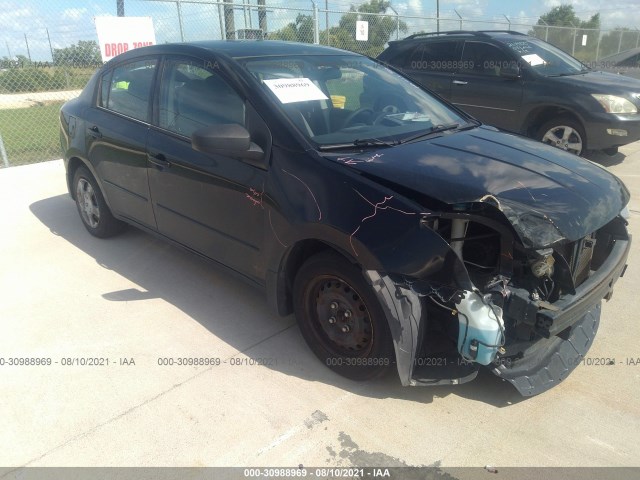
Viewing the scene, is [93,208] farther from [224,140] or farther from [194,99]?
[224,140]

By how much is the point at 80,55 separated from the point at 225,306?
768 cm

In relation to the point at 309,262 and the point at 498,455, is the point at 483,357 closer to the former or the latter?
the point at 498,455

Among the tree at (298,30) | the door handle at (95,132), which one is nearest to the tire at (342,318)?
the door handle at (95,132)

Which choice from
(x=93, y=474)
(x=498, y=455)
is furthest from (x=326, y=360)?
(x=93, y=474)

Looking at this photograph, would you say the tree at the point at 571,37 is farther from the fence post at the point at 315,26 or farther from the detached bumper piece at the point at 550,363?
the detached bumper piece at the point at 550,363

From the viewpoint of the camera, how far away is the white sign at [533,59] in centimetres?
739

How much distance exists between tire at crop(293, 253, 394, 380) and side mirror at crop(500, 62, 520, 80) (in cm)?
585

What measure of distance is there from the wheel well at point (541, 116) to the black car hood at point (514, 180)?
435 centimetres

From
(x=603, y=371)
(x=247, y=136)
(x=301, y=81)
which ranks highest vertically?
(x=301, y=81)

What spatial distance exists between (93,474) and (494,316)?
1941 mm

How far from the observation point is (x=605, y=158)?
7.75m

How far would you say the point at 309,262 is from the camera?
2867 millimetres

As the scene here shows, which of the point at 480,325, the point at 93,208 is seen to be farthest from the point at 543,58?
the point at 480,325

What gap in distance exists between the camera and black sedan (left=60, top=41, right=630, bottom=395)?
2416 millimetres
